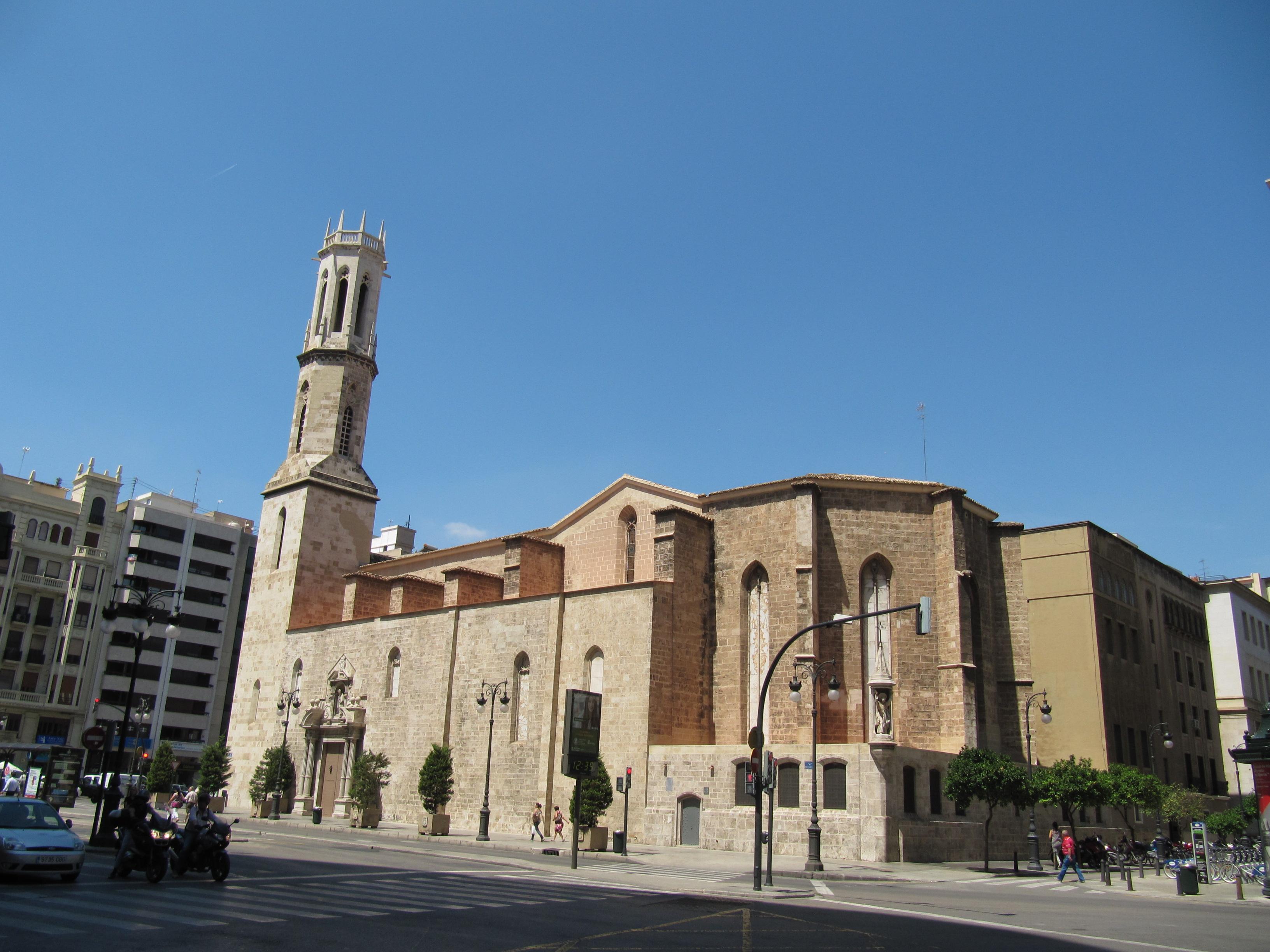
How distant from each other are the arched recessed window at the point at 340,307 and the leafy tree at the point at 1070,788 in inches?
1582

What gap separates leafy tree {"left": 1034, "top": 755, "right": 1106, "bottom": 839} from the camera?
1139 inches

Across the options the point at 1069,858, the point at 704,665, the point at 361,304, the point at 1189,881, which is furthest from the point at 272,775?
the point at 1189,881

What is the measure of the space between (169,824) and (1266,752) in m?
23.1

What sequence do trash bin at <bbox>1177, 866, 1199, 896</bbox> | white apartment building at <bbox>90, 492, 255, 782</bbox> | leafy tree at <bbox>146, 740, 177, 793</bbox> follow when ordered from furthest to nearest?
white apartment building at <bbox>90, 492, 255, 782</bbox> → leafy tree at <bbox>146, 740, 177, 793</bbox> → trash bin at <bbox>1177, 866, 1199, 896</bbox>

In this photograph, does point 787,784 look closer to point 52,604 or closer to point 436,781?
point 436,781

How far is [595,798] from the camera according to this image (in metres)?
30.3

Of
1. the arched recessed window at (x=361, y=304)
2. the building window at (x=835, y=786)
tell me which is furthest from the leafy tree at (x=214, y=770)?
the building window at (x=835, y=786)

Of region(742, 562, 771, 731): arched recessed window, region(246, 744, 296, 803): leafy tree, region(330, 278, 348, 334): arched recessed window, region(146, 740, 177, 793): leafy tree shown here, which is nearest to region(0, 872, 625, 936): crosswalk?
region(742, 562, 771, 731): arched recessed window

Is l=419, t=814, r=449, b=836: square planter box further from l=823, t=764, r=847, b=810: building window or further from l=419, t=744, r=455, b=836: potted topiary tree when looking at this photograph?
l=823, t=764, r=847, b=810: building window

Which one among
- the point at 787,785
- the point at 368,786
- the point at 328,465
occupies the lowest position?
the point at 368,786

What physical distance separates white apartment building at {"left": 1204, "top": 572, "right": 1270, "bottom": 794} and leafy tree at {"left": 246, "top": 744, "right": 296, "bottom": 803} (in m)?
46.7

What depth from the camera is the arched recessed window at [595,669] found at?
120 feet

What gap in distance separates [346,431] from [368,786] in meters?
20.3

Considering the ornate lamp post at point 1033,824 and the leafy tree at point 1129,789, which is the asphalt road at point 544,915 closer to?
the ornate lamp post at point 1033,824
